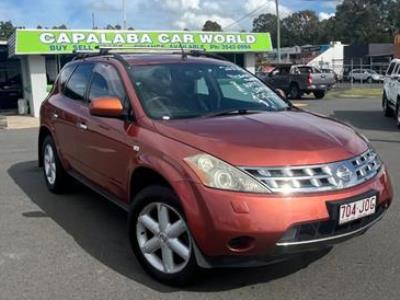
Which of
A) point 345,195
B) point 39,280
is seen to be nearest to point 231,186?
point 345,195

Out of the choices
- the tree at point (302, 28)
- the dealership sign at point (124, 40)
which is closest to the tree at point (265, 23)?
the tree at point (302, 28)

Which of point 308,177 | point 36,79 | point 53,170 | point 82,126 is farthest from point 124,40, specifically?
point 308,177

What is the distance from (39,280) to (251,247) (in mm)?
1731

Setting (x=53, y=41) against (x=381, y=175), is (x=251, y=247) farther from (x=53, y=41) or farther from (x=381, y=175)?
(x=53, y=41)

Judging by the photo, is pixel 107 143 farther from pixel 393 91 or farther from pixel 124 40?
pixel 124 40

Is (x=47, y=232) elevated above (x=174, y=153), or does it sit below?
below

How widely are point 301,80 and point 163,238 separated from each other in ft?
85.7

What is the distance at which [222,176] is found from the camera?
3.63m

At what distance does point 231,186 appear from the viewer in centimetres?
359

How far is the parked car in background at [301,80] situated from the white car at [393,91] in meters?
11.2

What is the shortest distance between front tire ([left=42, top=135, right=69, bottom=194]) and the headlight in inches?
133

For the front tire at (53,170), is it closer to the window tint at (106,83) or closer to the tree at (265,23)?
the window tint at (106,83)

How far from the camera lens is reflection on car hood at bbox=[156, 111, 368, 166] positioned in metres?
3.68

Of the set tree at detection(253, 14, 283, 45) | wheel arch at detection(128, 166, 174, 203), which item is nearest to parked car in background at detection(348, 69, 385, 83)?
wheel arch at detection(128, 166, 174, 203)
